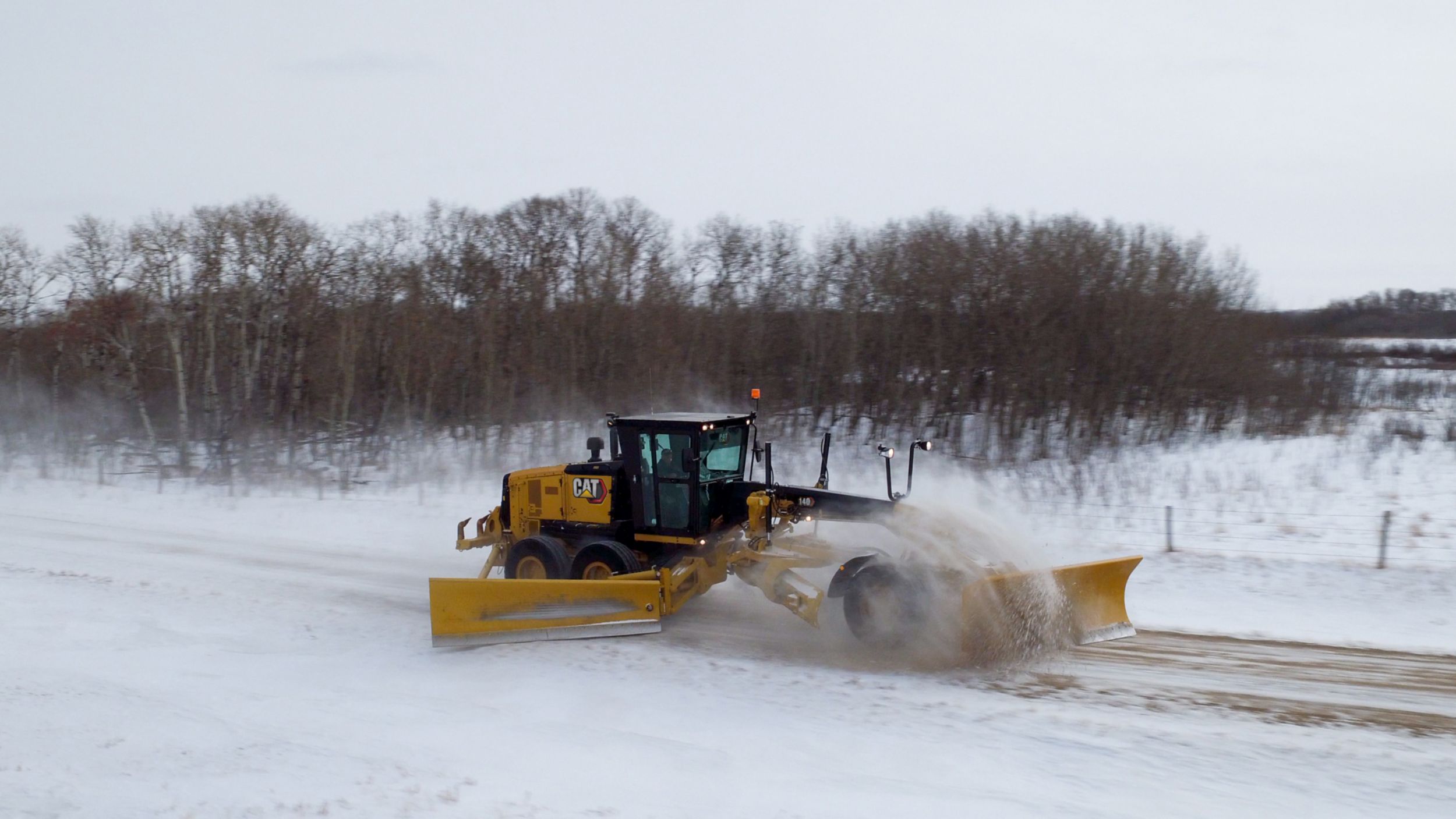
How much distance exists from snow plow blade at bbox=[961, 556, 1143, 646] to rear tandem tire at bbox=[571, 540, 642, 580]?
11.6 ft

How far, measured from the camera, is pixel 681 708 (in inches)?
313

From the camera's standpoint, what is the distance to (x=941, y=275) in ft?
97.4

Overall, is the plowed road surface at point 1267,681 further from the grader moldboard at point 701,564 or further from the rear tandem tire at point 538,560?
the rear tandem tire at point 538,560

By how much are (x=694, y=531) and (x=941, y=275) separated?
21.1 m

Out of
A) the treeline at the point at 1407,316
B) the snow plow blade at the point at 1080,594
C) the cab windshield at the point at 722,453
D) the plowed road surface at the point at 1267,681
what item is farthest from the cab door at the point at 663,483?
the treeline at the point at 1407,316

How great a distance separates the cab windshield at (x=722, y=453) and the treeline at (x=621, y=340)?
57.3 ft

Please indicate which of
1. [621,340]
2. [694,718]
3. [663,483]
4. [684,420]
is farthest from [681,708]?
[621,340]

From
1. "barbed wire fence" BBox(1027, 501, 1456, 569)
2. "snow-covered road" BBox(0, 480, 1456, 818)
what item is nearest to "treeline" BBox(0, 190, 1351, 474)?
"barbed wire fence" BBox(1027, 501, 1456, 569)

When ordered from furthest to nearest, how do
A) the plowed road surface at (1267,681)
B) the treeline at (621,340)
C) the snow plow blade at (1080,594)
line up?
1. the treeline at (621,340)
2. the snow plow blade at (1080,594)
3. the plowed road surface at (1267,681)

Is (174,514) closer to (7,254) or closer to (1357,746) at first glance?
(1357,746)

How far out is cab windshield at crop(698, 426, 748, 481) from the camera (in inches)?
404

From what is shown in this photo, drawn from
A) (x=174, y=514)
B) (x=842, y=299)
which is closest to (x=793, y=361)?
(x=842, y=299)

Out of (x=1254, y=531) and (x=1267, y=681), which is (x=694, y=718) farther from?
(x=1254, y=531)

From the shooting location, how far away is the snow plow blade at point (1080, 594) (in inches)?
342
